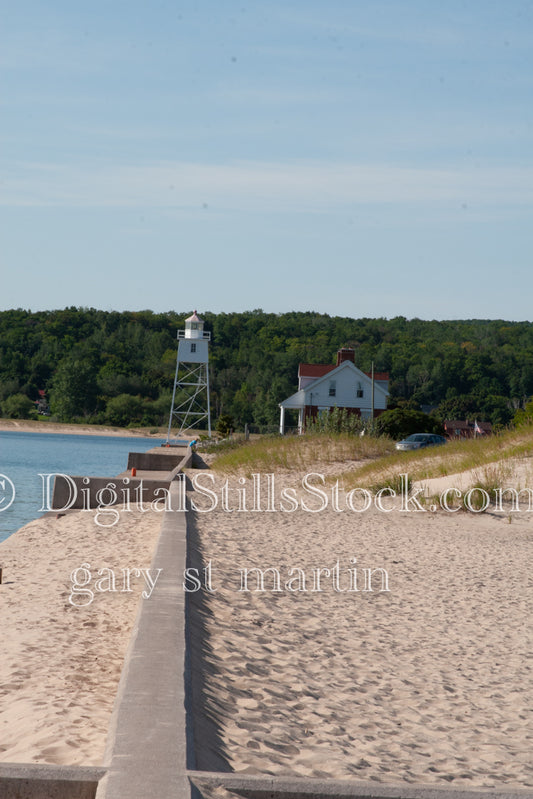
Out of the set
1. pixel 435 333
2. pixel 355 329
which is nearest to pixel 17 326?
pixel 355 329

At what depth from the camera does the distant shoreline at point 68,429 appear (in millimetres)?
96625

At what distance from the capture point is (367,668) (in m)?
6.24

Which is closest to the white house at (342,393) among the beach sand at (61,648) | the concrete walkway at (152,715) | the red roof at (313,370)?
the red roof at (313,370)

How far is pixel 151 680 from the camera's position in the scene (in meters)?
4.52

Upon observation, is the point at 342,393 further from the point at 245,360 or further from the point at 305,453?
the point at 245,360

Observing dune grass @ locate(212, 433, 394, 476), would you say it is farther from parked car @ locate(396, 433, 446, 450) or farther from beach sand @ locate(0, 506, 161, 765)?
beach sand @ locate(0, 506, 161, 765)

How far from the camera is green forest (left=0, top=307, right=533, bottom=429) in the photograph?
86688mm

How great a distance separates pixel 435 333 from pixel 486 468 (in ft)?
315

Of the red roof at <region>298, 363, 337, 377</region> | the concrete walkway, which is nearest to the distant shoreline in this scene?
the red roof at <region>298, 363, 337, 377</region>

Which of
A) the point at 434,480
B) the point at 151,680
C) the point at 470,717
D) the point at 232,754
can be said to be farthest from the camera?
the point at 434,480

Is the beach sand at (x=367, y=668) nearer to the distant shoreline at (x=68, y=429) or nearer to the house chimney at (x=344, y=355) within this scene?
the house chimney at (x=344, y=355)

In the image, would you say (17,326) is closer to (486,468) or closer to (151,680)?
(486,468)

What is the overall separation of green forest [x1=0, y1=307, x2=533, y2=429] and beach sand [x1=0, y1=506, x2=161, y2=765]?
72059 mm

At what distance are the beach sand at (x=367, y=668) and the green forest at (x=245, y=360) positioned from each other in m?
71.2
